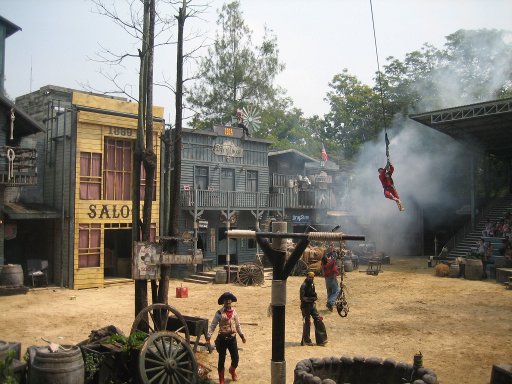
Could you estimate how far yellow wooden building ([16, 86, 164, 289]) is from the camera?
70.2 feet

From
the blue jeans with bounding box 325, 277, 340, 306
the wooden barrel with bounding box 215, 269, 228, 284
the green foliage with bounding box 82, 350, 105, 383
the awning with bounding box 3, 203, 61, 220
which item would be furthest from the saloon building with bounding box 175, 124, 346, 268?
the green foliage with bounding box 82, 350, 105, 383

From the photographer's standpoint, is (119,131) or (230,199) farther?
(230,199)

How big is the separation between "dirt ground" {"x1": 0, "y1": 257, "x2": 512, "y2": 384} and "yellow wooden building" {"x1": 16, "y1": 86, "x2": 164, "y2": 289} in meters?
1.62

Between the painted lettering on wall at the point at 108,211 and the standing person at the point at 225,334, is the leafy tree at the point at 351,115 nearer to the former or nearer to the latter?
the painted lettering on wall at the point at 108,211

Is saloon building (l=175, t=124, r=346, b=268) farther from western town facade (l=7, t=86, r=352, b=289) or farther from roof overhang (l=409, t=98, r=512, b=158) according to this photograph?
roof overhang (l=409, t=98, r=512, b=158)

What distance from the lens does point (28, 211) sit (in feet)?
68.8

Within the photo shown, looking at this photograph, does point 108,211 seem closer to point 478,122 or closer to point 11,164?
point 11,164

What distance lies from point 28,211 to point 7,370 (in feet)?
51.8

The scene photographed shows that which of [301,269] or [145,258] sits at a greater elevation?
[145,258]

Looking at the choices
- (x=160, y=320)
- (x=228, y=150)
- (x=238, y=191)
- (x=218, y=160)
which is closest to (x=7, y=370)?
(x=160, y=320)

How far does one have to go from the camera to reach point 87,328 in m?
13.5

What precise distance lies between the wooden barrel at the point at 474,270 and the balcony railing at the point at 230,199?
11670 millimetres

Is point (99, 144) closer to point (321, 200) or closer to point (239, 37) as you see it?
point (321, 200)

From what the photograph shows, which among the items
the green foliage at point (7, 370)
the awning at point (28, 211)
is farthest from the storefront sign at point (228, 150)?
the green foliage at point (7, 370)
